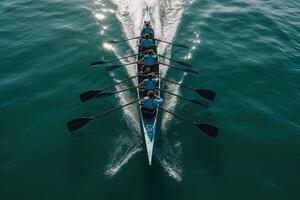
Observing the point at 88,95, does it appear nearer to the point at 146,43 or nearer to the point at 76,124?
the point at 76,124

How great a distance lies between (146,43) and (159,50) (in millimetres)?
1964

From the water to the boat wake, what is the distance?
100 millimetres

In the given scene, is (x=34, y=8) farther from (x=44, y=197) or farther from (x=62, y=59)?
(x=44, y=197)

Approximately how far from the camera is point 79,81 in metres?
24.9

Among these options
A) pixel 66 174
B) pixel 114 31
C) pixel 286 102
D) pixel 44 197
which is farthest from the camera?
pixel 114 31

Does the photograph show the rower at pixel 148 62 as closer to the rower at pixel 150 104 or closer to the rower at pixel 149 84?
the rower at pixel 149 84

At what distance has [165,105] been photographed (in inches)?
869

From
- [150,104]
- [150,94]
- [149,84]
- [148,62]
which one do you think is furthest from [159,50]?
[150,104]

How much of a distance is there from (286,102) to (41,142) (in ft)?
62.7

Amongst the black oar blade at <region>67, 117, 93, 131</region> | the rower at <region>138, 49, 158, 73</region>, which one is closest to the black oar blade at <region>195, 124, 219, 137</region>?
the black oar blade at <region>67, 117, 93, 131</region>

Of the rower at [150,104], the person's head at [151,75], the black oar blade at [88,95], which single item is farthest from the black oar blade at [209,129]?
the black oar blade at [88,95]

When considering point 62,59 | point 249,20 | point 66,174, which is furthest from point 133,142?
point 249,20

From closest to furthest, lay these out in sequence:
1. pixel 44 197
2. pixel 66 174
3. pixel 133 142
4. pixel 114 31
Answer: pixel 44 197
pixel 66 174
pixel 133 142
pixel 114 31

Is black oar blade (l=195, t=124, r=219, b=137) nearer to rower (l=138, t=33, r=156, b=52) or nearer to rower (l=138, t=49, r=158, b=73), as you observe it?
rower (l=138, t=49, r=158, b=73)
